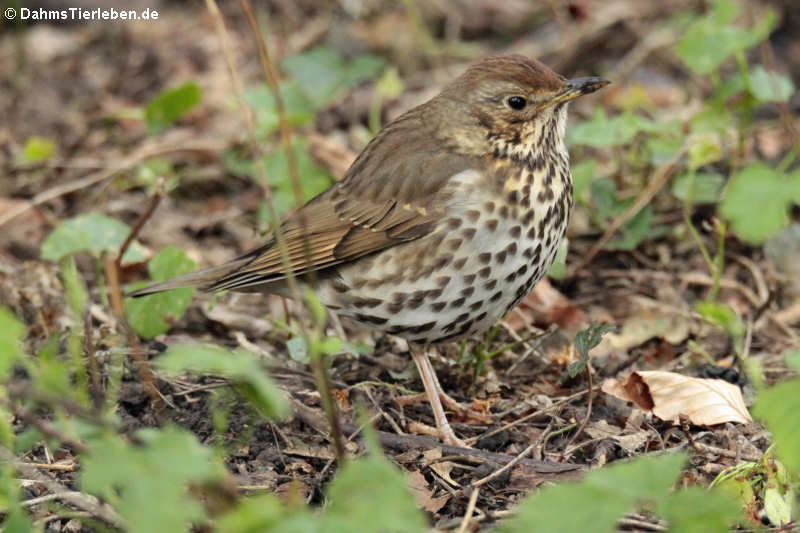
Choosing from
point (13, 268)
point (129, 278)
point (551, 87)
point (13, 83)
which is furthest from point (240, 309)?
point (13, 83)

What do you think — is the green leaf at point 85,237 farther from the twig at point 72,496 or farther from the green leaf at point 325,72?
the green leaf at point 325,72

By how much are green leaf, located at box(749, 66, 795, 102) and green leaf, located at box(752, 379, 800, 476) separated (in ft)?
8.82

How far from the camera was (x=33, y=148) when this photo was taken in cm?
560

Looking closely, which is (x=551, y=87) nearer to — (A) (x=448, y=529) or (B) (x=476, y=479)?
(B) (x=476, y=479)

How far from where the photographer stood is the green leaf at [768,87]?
475cm

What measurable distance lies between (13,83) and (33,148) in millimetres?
1049

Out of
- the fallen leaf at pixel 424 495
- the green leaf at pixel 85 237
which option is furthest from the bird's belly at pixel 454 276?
the green leaf at pixel 85 237

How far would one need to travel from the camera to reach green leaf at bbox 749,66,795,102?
4754 millimetres

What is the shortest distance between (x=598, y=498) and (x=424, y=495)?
1066mm

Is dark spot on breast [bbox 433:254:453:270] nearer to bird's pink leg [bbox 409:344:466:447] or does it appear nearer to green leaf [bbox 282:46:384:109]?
bird's pink leg [bbox 409:344:466:447]

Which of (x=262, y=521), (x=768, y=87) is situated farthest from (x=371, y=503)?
(x=768, y=87)

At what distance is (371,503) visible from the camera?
2156mm

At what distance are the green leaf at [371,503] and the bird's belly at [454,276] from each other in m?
1.41

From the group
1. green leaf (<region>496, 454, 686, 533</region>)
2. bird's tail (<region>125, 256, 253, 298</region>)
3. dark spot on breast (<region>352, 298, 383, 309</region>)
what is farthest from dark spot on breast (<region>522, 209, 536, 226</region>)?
green leaf (<region>496, 454, 686, 533</region>)
